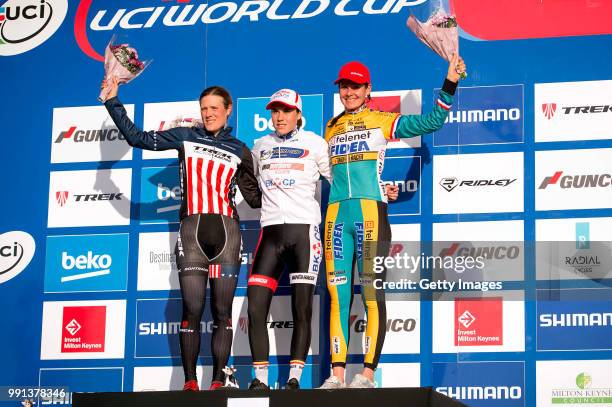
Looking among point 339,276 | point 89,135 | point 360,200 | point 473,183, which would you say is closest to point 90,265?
point 89,135

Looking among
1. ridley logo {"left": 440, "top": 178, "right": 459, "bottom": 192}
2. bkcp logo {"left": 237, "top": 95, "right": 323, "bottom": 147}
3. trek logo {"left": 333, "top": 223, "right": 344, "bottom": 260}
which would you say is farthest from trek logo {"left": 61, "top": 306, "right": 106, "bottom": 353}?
ridley logo {"left": 440, "top": 178, "right": 459, "bottom": 192}

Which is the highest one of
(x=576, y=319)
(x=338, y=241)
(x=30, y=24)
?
(x=30, y=24)

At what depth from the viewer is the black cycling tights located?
591 centimetres

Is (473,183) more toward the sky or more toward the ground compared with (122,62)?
more toward the ground

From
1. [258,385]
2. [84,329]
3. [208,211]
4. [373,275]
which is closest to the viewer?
[258,385]

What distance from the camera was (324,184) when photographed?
263 inches

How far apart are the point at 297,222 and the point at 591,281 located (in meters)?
1.76

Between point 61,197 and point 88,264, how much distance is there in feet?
1.69

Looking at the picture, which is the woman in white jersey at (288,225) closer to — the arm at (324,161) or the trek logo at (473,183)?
the arm at (324,161)

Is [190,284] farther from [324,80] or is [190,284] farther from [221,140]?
[324,80]

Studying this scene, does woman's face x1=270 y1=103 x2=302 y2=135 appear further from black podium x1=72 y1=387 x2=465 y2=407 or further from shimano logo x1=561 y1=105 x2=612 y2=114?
shimano logo x1=561 y1=105 x2=612 y2=114

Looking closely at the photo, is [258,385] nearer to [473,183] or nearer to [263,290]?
[263,290]

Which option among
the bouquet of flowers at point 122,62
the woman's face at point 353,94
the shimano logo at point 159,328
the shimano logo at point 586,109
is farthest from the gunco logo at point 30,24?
the shimano logo at point 586,109

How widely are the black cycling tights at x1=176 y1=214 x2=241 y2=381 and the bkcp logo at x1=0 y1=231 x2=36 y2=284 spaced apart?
149cm
